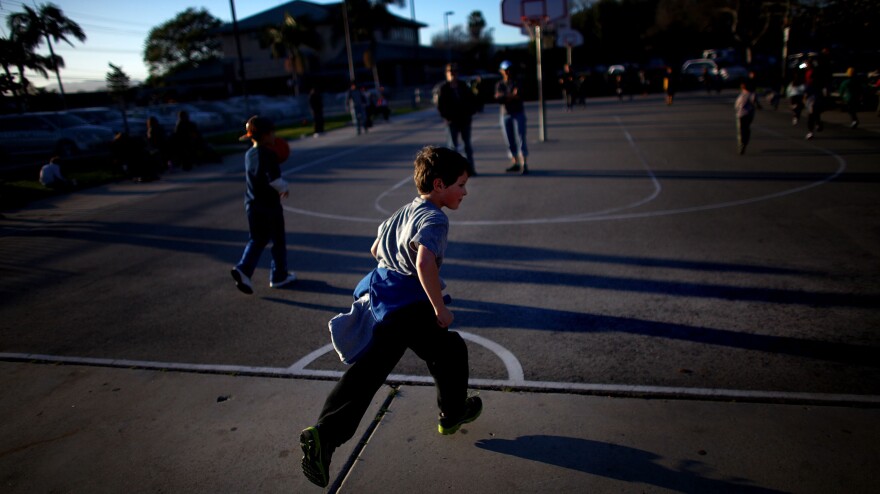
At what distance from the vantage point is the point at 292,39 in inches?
1962

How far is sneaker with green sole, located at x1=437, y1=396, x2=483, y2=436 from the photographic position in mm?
3143

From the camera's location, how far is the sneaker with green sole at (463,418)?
314 centimetres

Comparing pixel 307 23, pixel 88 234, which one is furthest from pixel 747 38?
pixel 88 234

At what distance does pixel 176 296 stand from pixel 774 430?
5.74m

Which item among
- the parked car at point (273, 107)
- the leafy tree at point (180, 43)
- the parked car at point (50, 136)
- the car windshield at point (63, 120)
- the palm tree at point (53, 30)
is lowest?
the parked car at point (50, 136)

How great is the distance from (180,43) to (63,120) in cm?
8029

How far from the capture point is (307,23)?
5081 cm

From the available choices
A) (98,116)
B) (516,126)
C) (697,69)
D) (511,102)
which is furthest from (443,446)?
(697,69)

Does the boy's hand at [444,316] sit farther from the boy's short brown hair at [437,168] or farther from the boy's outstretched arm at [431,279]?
the boy's short brown hair at [437,168]

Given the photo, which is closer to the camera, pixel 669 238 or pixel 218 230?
pixel 669 238

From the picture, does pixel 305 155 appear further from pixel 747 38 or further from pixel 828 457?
pixel 747 38

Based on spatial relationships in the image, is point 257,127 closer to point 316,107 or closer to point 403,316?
point 403,316

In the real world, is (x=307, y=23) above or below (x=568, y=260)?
above

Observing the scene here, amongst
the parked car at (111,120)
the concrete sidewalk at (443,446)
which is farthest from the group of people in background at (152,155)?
the concrete sidewalk at (443,446)
